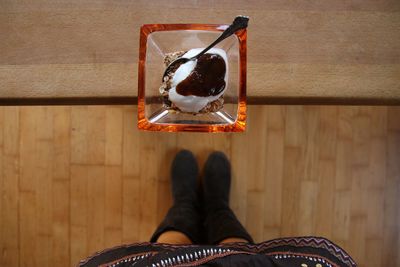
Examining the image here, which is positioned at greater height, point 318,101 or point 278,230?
point 318,101

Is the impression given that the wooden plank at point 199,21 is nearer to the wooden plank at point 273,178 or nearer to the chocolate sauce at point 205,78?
the chocolate sauce at point 205,78

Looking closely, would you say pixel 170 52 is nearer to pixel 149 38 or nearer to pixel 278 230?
pixel 149 38

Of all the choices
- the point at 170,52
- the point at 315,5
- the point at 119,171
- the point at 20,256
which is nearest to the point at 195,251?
the point at 170,52

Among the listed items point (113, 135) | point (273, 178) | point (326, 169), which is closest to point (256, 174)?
point (273, 178)

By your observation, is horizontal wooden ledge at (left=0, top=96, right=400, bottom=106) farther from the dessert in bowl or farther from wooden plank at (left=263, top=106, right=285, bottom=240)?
wooden plank at (left=263, top=106, right=285, bottom=240)

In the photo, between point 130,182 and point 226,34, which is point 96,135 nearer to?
point 130,182

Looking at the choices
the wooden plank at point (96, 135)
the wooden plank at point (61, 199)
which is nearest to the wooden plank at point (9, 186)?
the wooden plank at point (61, 199)
